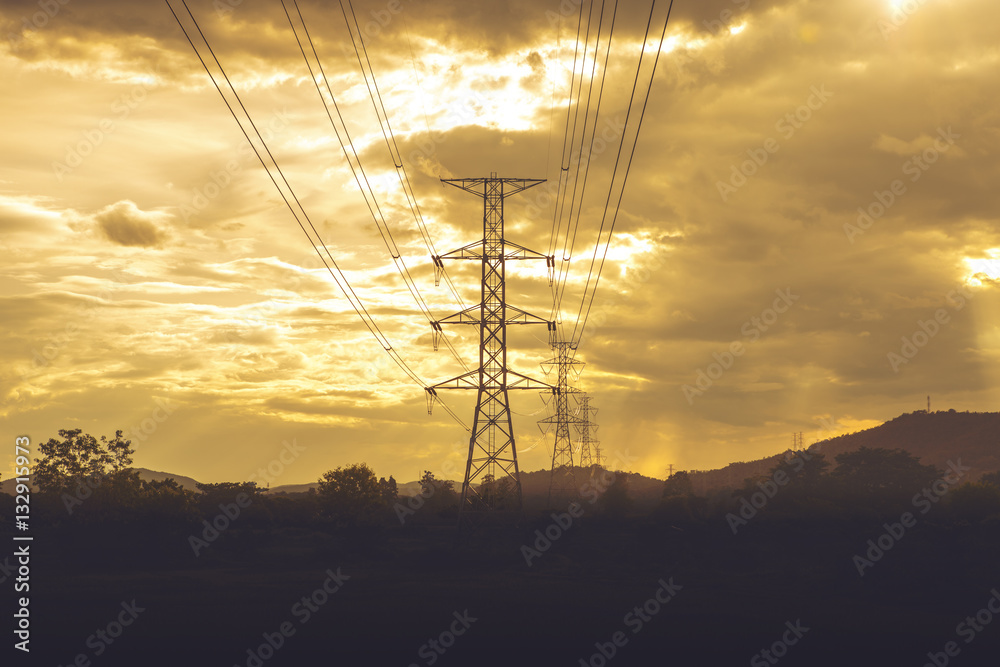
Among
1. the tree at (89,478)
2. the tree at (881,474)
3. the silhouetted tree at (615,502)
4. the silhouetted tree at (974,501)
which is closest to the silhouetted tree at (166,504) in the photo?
the tree at (89,478)

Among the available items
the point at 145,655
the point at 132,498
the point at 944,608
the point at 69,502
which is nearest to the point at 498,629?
the point at 145,655

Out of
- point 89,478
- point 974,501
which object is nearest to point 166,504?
point 89,478

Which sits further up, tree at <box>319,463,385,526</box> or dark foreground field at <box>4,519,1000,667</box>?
tree at <box>319,463,385,526</box>

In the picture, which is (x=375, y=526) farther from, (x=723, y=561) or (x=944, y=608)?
(x=944, y=608)

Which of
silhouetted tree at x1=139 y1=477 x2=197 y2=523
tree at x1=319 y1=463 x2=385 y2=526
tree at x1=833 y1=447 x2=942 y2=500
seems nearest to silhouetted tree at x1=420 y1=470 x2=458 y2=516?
tree at x1=319 y1=463 x2=385 y2=526

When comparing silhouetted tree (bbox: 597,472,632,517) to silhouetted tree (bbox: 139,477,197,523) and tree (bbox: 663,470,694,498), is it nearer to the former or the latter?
tree (bbox: 663,470,694,498)

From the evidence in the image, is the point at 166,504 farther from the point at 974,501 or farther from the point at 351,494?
the point at 974,501
